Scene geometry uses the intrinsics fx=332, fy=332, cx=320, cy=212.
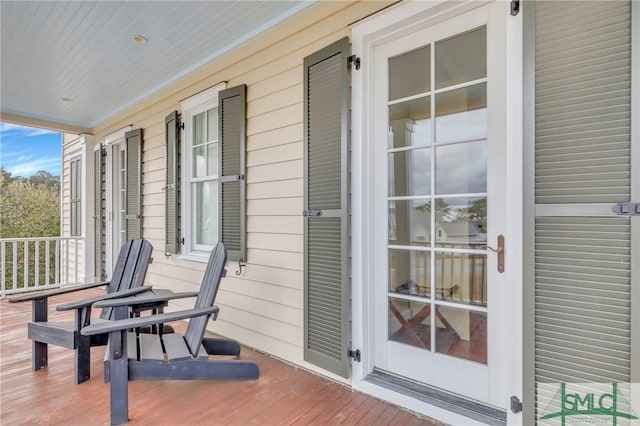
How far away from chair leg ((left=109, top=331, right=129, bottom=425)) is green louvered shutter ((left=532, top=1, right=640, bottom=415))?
2.19m

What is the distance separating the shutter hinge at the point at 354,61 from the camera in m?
2.31

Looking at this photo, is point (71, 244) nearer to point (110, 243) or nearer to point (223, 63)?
point (110, 243)

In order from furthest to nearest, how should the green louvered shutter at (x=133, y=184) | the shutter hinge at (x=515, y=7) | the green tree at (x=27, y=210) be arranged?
the green tree at (x=27, y=210) → the green louvered shutter at (x=133, y=184) → the shutter hinge at (x=515, y=7)

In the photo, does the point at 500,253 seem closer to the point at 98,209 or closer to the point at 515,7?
the point at 515,7

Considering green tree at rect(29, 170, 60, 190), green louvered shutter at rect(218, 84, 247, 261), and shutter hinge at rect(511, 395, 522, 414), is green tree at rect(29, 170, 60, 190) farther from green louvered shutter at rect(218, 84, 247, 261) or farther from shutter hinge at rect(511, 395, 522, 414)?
shutter hinge at rect(511, 395, 522, 414)

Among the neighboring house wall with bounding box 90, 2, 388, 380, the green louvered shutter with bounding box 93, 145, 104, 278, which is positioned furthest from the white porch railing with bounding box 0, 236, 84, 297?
the neighboring house wall with bounding box 90, 2, 388, 380

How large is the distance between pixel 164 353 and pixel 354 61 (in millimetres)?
2367

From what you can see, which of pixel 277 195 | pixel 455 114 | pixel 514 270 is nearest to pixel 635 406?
pixel 514 270

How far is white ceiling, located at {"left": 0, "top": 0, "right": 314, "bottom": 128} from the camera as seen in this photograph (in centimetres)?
265

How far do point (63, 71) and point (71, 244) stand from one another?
4276 mm

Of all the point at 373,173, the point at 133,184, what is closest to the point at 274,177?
the point at 373,173

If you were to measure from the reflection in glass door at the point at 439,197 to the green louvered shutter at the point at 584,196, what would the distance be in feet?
1.31

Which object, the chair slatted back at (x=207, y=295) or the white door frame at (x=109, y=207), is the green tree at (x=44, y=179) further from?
the chair slatted back at (x=207, y=295)

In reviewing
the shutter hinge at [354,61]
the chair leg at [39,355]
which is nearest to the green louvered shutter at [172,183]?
the chair leg at [39,355]
